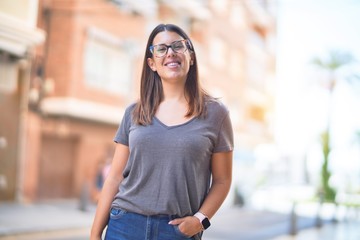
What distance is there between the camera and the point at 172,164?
1655 mm

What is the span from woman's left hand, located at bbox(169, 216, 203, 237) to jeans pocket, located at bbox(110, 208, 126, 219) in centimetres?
17

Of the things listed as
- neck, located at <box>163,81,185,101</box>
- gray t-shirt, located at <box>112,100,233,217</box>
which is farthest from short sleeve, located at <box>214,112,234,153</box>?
neck, located at <box>163,81,185,101</box>

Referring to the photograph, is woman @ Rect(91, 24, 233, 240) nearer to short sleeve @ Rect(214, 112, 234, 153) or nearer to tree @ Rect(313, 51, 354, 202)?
short sleeve @ Rect(214, 112, 234, 153)

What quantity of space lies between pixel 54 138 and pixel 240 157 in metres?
10.6

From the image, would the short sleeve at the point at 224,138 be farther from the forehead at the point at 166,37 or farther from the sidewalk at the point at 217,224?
the sidewalk at the point at 217,224

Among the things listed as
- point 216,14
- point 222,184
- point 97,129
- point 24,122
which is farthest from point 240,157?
point 222,184

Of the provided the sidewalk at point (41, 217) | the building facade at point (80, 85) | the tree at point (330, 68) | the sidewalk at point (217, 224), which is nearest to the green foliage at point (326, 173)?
the tree at point (330, 68)

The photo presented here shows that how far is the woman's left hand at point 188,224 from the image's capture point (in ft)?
5.41

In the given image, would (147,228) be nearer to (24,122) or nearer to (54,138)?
(24,122)

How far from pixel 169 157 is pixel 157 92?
0.94 feet

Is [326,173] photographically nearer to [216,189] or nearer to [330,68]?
[330,68]

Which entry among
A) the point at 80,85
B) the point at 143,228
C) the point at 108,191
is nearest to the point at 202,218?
the point at 143,228

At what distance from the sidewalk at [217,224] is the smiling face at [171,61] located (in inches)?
253

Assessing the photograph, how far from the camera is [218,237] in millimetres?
9211
